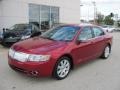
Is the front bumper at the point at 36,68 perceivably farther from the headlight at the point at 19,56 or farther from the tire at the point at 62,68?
the tire at the point at 62,68

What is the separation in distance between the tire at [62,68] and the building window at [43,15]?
12793 mm

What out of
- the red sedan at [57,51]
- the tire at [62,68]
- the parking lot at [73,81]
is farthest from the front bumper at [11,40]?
the tire at [62,68]

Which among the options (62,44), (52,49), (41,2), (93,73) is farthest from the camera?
(41,2)

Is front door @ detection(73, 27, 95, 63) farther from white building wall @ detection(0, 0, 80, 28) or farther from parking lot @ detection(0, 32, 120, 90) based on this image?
white building wall @ detection(0, 0, 80, 28)

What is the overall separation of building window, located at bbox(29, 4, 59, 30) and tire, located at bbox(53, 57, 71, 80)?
1279 cm

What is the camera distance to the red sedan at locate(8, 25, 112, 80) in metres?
4.69

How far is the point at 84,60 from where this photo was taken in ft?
19.7

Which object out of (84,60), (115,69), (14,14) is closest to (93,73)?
(84,60)

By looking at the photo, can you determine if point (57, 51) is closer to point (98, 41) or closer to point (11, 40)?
point (98, 41)

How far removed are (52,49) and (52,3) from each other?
588 inches

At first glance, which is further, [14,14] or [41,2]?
[41,2]

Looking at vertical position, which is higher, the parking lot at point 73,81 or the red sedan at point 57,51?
the red sedan at point 57,51

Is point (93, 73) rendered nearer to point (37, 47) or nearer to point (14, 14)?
point (37, 47)

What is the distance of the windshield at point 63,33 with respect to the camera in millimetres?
5711
